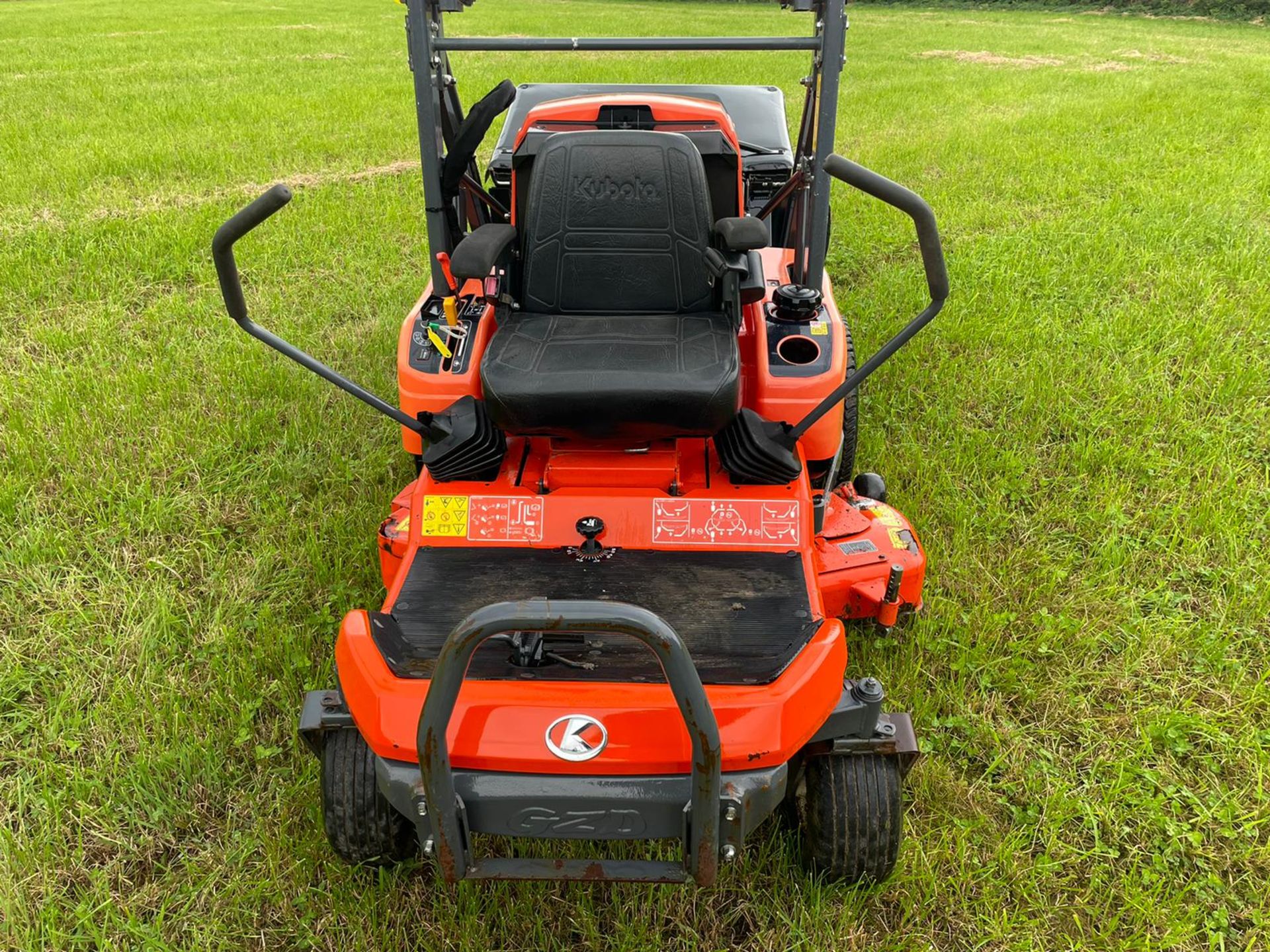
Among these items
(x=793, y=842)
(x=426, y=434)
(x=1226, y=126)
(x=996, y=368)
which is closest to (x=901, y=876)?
(x=793, y=842)

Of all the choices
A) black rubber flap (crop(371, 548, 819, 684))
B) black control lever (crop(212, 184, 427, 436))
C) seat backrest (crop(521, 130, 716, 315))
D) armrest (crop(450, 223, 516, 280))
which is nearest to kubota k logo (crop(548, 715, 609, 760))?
black rubber flap (crop(371, 548, 819, 684))

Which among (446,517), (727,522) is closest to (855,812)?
(727,522)

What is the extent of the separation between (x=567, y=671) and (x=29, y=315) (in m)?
3.98

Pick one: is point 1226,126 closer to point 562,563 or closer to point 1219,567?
point 1219,567

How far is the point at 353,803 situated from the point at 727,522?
3.55 feet

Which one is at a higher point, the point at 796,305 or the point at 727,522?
the point at 796,305

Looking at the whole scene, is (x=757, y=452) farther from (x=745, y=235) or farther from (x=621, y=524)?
(x=745, y=235)

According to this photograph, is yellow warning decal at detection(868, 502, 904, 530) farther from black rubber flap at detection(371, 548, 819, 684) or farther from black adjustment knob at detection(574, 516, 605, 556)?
black adjustment knob at detection(574, 516, 605, 556)

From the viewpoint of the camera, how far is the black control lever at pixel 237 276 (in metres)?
1.91

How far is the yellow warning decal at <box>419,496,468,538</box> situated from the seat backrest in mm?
743

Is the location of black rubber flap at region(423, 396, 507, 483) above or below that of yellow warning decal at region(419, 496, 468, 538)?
above

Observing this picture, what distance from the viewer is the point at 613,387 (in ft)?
7.31

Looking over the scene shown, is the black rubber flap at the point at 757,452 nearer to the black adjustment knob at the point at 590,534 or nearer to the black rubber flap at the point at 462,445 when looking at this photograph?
the black adjustment knob at the point at 590,534

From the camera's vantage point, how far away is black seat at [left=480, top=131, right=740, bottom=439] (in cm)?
247
